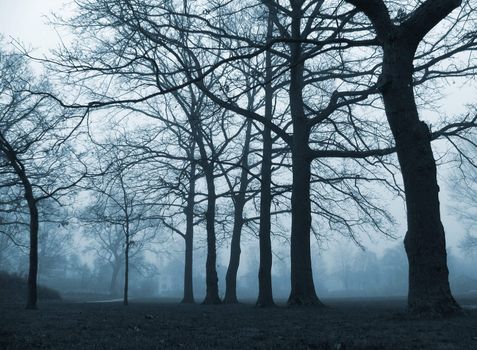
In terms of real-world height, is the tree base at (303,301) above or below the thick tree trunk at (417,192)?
below

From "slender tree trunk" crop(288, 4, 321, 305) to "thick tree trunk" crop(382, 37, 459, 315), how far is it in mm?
5451

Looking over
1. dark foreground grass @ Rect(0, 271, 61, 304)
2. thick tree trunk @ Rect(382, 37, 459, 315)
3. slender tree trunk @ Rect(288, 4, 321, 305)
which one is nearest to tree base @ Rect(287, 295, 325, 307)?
slender tree trunk @ Rect(288, 4, 321, 305)

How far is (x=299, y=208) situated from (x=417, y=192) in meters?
6.18

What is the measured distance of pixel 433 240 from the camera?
777 cm

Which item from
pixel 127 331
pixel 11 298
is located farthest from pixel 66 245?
pixel 127 331

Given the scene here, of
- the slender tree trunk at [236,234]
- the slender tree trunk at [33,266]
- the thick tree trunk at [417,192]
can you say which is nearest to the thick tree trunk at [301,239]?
the thick tree trunk at [417,192]

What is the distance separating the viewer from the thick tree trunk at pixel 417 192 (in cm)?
765

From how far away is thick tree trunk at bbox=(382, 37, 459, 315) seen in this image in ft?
25.1

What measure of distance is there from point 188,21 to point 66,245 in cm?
6409

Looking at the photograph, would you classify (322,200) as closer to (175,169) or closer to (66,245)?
(175,169)

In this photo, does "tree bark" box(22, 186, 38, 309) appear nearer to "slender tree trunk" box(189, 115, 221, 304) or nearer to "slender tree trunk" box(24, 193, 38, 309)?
"slender tree trunk" box(24, 193, 38, 309)

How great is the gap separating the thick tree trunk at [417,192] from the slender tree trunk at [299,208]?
5451 millimetres

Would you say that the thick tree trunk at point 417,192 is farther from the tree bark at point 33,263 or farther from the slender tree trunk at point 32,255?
the tree bark at point 33,263

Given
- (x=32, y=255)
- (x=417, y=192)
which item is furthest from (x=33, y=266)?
(x=417, y=192)
